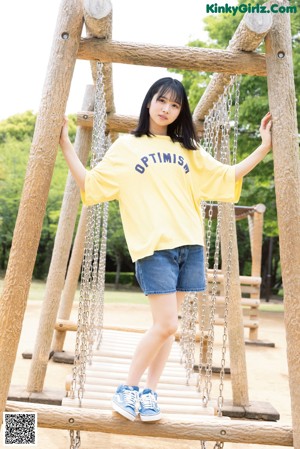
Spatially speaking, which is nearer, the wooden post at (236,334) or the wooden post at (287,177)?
the wooden post at (287,177)

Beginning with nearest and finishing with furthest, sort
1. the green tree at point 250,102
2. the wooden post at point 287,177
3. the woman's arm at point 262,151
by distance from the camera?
the wooden post at point 287,177 → the woman's arm at point 262,151 → the green tree at point 250,102

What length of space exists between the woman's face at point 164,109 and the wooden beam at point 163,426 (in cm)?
132

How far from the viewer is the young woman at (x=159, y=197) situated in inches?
97.7

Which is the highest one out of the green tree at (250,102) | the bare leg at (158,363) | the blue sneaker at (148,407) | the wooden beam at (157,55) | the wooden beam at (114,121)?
the green tree at (250,102)

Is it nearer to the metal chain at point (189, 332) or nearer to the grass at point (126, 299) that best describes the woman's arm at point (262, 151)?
the metal chain at point (189, 332)

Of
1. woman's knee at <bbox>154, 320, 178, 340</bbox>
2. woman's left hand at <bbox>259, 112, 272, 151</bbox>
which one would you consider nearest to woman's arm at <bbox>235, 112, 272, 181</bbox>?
woman's left hand at <bbox>259, 112, 272, 151</bbox>

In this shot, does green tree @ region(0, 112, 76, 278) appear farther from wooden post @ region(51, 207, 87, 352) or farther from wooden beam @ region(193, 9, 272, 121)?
wooden beam @ region(193, 9, 272, 121)

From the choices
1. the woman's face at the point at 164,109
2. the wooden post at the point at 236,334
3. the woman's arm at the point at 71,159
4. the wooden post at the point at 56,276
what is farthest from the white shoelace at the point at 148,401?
the wooden post at the point at 56,276

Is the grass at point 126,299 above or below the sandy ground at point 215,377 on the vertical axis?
above

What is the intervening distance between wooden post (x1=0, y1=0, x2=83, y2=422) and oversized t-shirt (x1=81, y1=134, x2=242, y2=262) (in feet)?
0.73

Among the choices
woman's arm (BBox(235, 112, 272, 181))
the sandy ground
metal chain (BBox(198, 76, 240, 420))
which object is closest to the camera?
woman's arm (BBox(235, 112, 272, 181))

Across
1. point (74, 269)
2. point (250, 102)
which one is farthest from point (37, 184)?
point (250, 102)

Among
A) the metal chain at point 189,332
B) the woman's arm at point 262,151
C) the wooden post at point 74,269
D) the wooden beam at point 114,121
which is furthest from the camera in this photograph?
the wooden post at point 74,269

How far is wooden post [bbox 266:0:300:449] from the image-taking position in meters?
2.59
